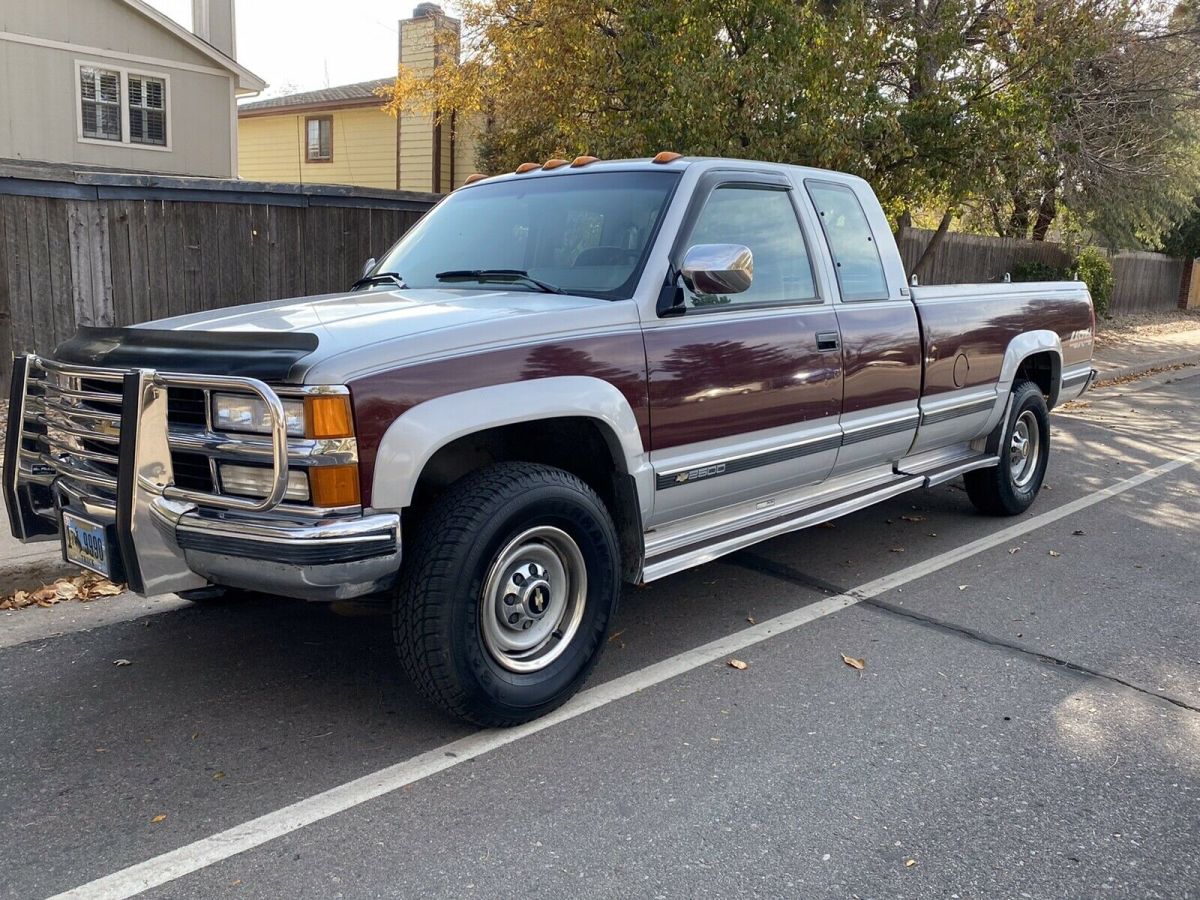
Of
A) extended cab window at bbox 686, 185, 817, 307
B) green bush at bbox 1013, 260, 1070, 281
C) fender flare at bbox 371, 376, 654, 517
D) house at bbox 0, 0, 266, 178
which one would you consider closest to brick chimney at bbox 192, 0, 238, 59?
house at bbox 0, 0, 266, 178

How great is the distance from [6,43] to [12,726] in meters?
17.4

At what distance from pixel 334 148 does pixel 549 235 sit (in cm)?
2228

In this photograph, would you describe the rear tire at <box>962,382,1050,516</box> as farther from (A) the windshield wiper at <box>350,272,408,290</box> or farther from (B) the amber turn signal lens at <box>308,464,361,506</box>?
(B) the amber turn signal lens at <box>308,464,361,506</box>

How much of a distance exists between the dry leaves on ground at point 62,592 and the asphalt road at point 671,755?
132mm

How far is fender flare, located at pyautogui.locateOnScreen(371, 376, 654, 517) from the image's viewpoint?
3.44 m

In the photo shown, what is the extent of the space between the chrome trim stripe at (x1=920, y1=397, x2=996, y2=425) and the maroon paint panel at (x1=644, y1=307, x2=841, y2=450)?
1.01 metres

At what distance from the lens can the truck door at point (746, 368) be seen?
4375mm

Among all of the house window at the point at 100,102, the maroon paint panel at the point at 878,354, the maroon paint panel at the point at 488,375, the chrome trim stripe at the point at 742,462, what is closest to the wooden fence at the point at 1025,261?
the maroon paint panel at the point at 878,354

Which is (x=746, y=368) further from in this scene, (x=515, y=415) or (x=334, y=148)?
(x=334, y=148)

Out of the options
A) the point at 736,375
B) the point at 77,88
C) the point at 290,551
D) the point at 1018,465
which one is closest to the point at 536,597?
the point at 290,551

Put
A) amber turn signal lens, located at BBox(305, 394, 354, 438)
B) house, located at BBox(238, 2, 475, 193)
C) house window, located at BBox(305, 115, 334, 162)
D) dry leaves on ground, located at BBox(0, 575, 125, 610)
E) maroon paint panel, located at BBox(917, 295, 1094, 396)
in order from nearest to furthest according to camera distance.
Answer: amber turn signal lens, located at BBox(305, 394, 354, 438) → dry leaves on ground, located at BBox(0, 575, 125, 610) → maroon paint panel, located at BBox(917, 295, 1094, 396) → house, located at BBox(238, 2, 475, 193) → house window, located at BBox(305, 115, 334, 162)

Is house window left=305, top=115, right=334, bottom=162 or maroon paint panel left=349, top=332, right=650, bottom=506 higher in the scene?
house window left=305, top=115, right=334, bottom=162

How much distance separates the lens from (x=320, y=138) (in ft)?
84.0

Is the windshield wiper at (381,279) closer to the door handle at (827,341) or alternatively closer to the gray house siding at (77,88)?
the door handle at (827,341)
